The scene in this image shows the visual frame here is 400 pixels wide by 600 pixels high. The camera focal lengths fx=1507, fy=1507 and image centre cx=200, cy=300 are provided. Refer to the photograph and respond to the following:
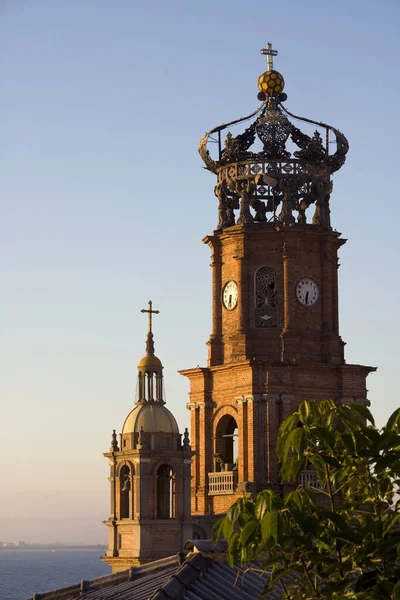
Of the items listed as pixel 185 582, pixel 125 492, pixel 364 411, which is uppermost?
pixel 125 492

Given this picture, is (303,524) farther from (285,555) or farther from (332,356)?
(332,356)

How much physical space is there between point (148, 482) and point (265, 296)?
12690 mm

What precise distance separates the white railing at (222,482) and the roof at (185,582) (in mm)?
23221

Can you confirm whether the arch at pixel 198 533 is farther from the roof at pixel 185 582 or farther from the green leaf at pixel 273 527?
the green leaf at pixel 273 527

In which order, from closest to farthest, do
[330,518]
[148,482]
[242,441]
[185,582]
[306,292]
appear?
[330,518] → [185,582] → [148,482] → [242,441] → [306,292]

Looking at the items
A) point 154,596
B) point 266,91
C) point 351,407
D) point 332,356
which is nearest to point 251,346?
point 332,356

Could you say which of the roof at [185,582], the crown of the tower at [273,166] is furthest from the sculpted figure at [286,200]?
the roof at [185,582]

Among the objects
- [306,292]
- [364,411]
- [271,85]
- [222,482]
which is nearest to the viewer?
[364,411]

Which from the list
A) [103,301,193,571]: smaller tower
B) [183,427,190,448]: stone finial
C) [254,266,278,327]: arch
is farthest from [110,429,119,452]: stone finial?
[254,266,278,327]: arch

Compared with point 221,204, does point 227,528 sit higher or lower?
lower

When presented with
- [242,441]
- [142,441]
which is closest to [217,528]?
[142,441]

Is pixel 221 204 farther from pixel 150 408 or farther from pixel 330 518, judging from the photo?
pixel 330 518

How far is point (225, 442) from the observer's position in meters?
75.6

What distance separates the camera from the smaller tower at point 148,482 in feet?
214
